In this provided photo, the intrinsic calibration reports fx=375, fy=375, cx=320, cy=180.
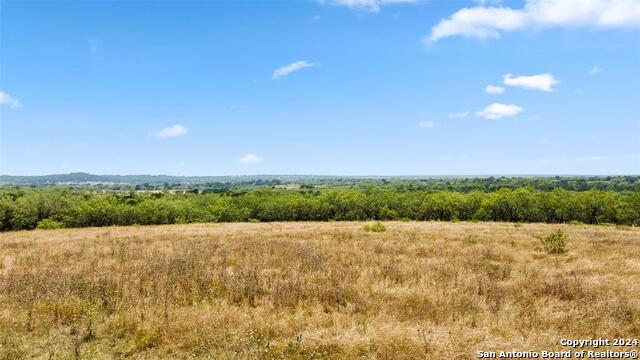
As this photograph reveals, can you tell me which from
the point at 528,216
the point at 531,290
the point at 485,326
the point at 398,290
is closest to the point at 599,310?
the point at 531,290

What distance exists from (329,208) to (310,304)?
97.0 metres

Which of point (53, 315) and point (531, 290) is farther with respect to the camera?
point (531, 290)

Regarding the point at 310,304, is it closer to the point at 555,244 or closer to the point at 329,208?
the point at 555,244

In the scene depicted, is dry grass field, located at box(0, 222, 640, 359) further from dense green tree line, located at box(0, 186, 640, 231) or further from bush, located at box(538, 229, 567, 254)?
dense green tree line, located at box(0, 186, 640, 231)

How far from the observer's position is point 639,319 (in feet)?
30.5

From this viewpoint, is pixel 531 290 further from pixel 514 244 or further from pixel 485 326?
pixel 514 244

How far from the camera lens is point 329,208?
353ft

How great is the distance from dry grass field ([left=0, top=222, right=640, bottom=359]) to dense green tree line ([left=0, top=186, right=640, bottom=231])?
74.3m

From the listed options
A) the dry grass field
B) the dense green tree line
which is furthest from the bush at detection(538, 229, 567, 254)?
the dense green tree line

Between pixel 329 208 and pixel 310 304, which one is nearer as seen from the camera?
pixel 310 304

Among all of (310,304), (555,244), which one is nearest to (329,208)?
(555,244)

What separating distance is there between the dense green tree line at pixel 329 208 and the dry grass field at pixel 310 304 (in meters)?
74.3

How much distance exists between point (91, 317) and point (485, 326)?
32.8ft

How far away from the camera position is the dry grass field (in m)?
8.16
